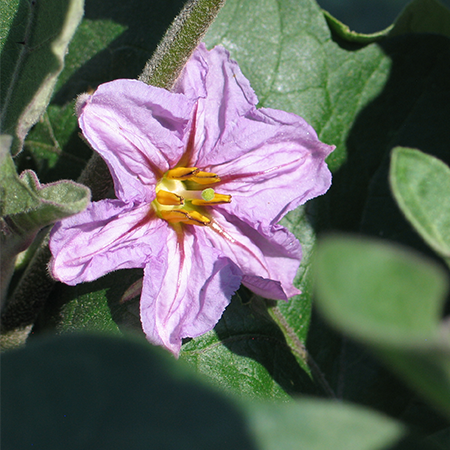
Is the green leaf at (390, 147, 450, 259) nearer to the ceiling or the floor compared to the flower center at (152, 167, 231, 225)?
nearer to the ceiling

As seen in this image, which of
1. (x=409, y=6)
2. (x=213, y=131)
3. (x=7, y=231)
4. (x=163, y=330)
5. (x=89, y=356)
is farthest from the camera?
(x=409, y=6)

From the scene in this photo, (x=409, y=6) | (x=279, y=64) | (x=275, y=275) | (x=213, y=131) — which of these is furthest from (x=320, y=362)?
(x=409, y=6)

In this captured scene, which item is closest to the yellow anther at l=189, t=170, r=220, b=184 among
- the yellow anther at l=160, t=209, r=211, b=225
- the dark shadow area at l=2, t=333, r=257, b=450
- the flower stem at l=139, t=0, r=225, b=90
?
the yellow anther at l=160, t=209, r=211, b=225

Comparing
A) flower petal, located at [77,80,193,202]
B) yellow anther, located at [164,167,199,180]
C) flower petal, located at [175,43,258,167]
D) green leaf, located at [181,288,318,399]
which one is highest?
flower petal, located at [175,43,258,167]

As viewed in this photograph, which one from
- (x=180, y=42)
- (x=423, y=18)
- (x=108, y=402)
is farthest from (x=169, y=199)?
(x=423, y=18)

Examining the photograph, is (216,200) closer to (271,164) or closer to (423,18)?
(271,164)

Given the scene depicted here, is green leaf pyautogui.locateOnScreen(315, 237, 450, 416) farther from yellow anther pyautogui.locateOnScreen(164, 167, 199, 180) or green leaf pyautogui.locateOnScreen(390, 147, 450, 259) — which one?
yellow anther pyautogui.locateOnScreen(164, 167, 199, 180)

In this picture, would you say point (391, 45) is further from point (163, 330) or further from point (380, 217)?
point (163, 330)
